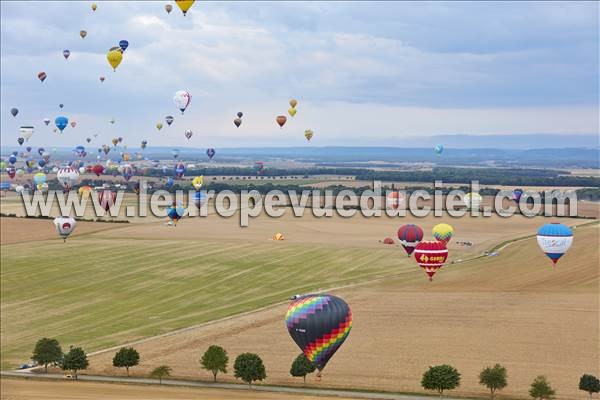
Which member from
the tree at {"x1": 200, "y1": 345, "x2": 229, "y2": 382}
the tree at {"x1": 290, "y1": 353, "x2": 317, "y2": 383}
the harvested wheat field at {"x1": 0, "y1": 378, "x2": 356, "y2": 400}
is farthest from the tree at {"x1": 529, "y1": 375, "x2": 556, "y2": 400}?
the tree at {"x1": 200, "y1": 345, "x2": 229, "y2": 382}

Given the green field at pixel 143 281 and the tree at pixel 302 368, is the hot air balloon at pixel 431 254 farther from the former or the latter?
the tree at pixel 302 368

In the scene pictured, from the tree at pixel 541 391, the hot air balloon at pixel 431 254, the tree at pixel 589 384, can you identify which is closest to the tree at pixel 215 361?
the tree at pixel 541 391

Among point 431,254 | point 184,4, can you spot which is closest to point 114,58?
point 184,4

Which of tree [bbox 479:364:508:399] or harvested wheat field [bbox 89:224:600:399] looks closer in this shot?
tree [bbox 479:364:508:399]

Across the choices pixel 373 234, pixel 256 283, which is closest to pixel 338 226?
pixel 373 234

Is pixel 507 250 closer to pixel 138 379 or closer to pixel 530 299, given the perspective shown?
pixel 530 299

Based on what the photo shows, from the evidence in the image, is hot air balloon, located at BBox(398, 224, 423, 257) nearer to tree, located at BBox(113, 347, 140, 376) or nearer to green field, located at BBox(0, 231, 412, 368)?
green field, located at BBox(0, 231, 412, 368)

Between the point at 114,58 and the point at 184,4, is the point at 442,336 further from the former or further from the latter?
the point at 114,58
